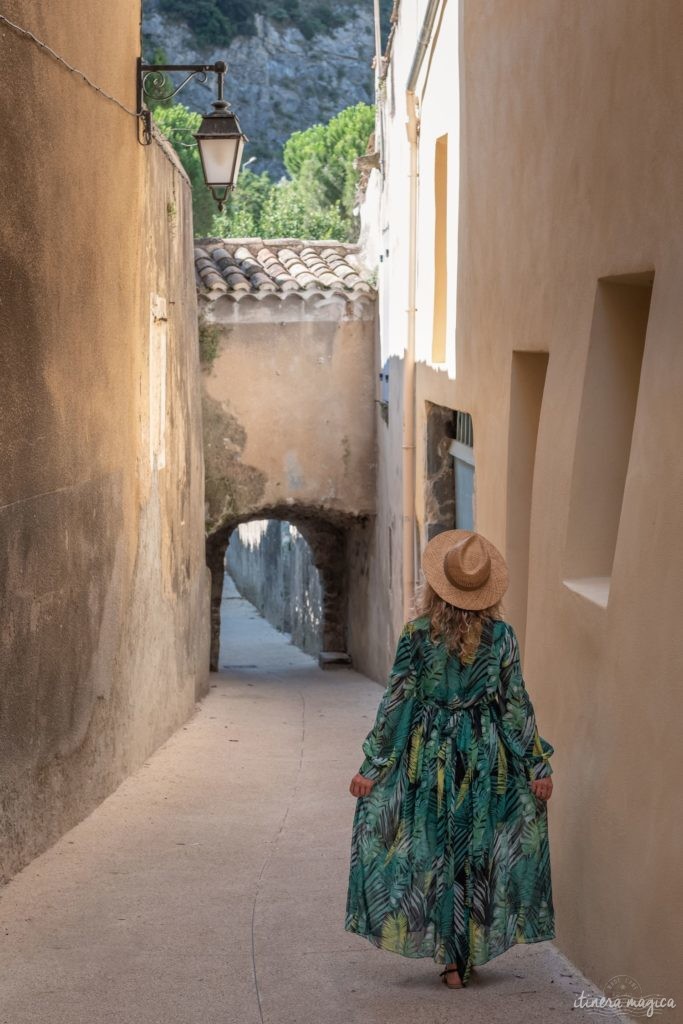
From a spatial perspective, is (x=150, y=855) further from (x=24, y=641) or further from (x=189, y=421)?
(x=189, y=421)

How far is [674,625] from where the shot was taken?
3973 mm

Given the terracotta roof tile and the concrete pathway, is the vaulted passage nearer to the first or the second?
the terracotta roof tile

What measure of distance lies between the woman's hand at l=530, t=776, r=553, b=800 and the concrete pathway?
2.26 feet

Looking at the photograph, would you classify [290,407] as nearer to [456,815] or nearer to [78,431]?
[78,431]

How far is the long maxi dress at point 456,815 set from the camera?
14.8 feet

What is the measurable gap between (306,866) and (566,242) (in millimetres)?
3276

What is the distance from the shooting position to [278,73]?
164 ft

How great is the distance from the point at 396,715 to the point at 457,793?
0.34m

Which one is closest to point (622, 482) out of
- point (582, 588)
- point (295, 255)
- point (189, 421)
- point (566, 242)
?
point (582, 588)

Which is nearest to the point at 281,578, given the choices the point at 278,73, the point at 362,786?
the point at 362,786

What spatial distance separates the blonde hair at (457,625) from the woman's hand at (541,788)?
0.48 meters

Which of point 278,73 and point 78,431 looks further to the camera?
point 278,73

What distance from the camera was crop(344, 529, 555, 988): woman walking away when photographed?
14.8 feet

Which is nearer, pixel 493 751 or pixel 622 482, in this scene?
pixel 493 751
